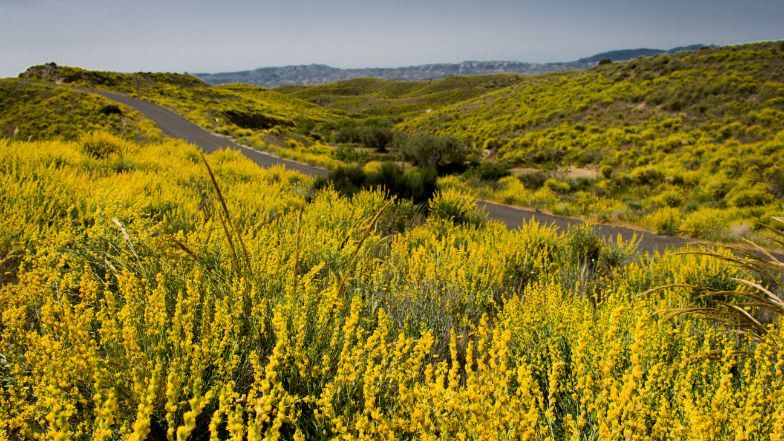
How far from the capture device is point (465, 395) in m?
1.82

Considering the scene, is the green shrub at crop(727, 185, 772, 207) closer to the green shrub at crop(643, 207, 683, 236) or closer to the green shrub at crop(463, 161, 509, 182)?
the green shrub at crop(643, 207, 683, 236)

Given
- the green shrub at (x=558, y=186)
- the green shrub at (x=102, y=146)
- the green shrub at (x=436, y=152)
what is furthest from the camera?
the green shrub at (x=436, y=152)

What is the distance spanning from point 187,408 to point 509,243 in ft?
13.4

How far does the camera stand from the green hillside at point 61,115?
2608cm

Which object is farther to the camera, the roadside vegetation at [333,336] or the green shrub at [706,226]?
the green shrub at [706,226]

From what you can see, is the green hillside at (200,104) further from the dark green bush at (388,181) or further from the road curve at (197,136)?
the dark green bush at (388,181)

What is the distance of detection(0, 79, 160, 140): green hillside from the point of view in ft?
85.6

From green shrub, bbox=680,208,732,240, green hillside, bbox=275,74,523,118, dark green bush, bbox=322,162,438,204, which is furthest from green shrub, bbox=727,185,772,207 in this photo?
green hillside, bbox=275,74,523,118

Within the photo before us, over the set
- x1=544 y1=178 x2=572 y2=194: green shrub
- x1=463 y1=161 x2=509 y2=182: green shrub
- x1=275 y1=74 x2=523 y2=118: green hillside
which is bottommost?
x1=544 y1=178 x2=572 y2=194: green shrub

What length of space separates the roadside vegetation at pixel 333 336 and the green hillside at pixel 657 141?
883 cm

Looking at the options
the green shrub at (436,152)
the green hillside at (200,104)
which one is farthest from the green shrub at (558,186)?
the green hillside at (200,104)

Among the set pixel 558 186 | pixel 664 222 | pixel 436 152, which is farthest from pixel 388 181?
pixel 436 152

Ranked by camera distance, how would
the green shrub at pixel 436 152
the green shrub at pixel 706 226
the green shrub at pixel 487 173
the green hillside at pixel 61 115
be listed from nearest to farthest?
1. the green shrub at pixel 706 226
2. the green shrub at pixel 487 173
3. the green shrub at pixel 436 152
4. the green hillside at pixel 61 115

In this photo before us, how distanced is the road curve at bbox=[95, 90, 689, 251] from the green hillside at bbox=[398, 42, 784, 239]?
44.2 inches
